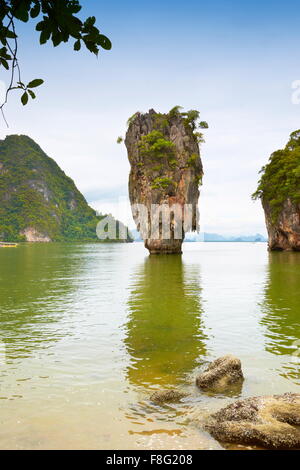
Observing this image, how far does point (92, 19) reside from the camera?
308 cm

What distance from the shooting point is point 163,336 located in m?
9.51

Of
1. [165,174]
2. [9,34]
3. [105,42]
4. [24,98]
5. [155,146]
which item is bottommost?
[24,98]

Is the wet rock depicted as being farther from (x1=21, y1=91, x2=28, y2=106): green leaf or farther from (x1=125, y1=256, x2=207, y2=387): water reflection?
(x1=21, y1=91, x2=28, y2=106): green leaf

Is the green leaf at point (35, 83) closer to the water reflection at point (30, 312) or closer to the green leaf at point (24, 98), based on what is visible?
the green leaf at point (24, 98)

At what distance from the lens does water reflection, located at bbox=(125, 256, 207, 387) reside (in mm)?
6918

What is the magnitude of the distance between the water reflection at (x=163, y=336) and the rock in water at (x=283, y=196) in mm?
35123

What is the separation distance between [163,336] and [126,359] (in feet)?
6.52

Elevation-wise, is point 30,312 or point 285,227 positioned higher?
point 285,227

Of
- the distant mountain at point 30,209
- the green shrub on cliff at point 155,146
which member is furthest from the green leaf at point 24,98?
the distant mountain at point 30,209

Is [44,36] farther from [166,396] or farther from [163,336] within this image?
[163,336]

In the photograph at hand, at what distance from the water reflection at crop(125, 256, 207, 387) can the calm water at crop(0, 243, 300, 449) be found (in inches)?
1.2

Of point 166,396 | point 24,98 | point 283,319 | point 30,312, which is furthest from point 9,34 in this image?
point 283,319
